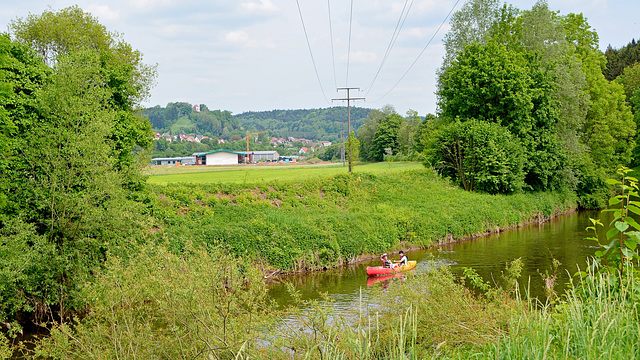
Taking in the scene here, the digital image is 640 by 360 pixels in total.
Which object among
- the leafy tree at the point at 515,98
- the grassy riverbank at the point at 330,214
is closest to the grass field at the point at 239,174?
the grassy riverbank at the point at 330,214

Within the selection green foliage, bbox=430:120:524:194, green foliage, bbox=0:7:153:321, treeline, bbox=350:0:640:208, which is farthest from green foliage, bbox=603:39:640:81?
green foliage, bbox=0:7:153:321

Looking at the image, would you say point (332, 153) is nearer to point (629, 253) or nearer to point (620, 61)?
point (620, 61)

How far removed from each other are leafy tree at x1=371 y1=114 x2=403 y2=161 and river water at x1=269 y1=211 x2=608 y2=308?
52716mm

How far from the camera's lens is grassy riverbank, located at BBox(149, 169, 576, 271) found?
835 inches

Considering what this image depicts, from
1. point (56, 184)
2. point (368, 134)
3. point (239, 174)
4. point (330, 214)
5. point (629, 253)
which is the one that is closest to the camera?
point (629, 253)

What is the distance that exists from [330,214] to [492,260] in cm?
884

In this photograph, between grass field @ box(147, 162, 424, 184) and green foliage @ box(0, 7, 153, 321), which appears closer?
green foliage @ box(0, 7, 153, 321)

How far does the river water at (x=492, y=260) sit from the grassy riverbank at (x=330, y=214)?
100cm

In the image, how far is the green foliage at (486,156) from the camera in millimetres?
35594

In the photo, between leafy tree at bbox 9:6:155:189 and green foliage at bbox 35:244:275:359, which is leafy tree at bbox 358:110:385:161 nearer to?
leafy tree at bbox 9:6:155:189

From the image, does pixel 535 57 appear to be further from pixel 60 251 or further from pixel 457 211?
pixel 60 251

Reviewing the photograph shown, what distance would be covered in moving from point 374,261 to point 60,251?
14.3 metres

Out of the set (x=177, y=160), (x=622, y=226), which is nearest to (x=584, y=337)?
(x=622, y=226)

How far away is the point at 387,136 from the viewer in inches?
3344
